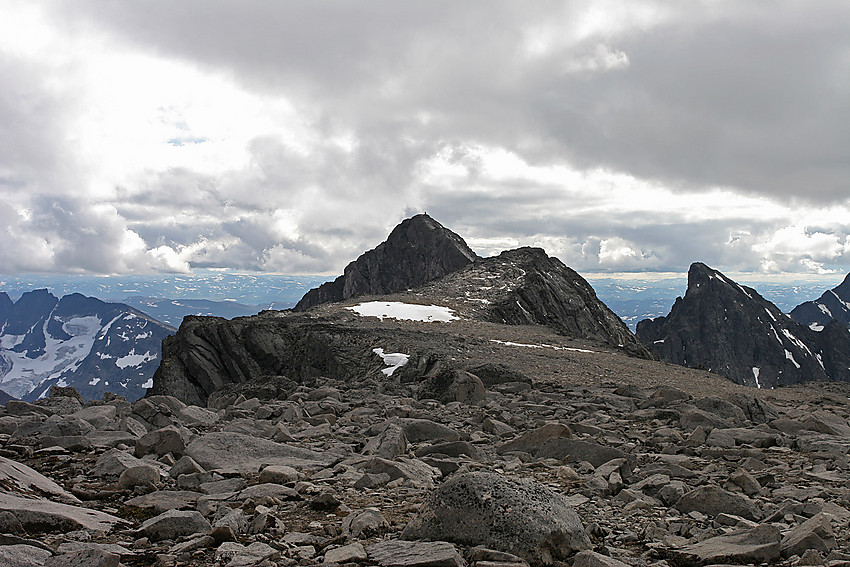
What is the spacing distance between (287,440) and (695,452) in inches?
324

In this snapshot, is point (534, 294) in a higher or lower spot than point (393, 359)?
higher

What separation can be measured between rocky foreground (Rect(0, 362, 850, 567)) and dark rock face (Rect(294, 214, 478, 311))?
98.7 metres

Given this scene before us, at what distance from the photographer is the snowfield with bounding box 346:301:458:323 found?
162 feet

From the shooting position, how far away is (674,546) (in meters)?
6.54

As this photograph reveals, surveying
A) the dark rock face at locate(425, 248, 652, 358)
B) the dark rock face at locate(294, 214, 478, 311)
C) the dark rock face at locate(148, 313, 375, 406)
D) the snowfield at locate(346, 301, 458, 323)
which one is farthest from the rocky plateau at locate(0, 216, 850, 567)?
the dark rock face at locate(294, 214, 478, 311)

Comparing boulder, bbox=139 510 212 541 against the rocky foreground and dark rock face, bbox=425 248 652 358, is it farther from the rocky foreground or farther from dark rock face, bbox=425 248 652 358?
dark rock face, bbox=425 248 652 358

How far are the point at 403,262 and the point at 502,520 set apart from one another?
121m

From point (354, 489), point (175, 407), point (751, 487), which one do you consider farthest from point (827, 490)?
point (175, 407)

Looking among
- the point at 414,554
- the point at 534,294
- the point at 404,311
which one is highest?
the point at 534,294

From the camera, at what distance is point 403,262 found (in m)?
127

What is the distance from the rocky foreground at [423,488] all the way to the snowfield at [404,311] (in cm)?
3304

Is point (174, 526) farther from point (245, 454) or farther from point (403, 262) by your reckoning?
point (403, 262)

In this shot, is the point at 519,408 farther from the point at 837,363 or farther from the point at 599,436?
the point at 837,363

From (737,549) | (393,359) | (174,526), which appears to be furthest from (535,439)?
(393,359)
